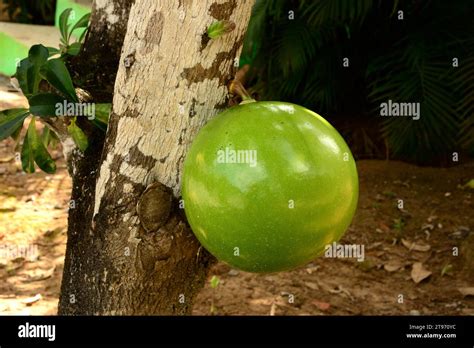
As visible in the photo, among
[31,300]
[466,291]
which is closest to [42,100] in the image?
[31,300]

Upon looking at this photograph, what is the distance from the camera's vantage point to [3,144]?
439 cm

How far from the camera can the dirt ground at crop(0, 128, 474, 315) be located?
2.84 metres

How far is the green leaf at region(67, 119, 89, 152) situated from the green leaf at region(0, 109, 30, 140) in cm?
11

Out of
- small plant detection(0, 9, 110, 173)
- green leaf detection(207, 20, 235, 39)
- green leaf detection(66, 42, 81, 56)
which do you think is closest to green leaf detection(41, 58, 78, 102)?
small plant detection(0, 9, 110, 173)

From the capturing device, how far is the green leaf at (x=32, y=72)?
151 cm

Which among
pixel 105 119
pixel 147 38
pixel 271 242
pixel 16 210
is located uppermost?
pixel 147 38

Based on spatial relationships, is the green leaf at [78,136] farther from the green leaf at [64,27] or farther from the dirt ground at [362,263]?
the dirt ground at [362,263]

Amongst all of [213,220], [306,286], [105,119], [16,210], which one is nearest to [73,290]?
[105,119]

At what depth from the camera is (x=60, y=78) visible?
4.70ft

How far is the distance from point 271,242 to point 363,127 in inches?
129

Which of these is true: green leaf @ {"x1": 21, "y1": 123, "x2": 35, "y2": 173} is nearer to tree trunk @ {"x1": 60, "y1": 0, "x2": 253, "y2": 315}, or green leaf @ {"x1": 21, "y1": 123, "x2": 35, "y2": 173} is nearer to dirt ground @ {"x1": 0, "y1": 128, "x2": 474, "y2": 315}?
tree trunk @ {"x1": 60, "y1": 0, "x2": 253, "y2": 315}

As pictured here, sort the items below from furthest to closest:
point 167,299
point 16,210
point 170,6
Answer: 1. point 16,210
2. point 167,299
3. point 170,6

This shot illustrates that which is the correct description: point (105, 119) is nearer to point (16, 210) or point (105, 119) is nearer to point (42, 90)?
point (42, 90)

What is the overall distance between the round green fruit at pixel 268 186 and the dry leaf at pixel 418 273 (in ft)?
6.51
